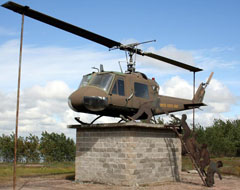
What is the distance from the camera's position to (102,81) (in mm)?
14242

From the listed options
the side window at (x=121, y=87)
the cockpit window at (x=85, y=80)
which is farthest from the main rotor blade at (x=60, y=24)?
the side window at (x=121, y=87)

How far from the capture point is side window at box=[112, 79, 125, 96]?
14.2 meters

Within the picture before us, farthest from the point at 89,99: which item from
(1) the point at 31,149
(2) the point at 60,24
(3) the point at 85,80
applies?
(1) the point at 31,149

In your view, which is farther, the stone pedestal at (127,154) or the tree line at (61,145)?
the tree line at (61,145)

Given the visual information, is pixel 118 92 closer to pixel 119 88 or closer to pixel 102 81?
pixel 119 88

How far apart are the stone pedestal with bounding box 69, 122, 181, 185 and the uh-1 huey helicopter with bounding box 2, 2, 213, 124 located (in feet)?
2.33

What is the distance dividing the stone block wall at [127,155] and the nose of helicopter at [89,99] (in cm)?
143

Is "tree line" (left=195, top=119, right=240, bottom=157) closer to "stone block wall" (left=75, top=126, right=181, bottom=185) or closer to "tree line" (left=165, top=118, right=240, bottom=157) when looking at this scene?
"tree line" (left=165, top=118, right=240, bottom=157)

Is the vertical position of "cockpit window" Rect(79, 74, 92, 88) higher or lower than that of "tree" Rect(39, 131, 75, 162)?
higher

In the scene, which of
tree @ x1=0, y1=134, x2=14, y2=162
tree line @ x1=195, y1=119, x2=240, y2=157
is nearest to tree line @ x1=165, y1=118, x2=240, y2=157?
tree line @ x1=195, y1=119, x2=240, y2=157

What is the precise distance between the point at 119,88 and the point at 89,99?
1.61m

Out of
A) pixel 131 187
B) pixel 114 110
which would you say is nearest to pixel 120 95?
pixel 114 110

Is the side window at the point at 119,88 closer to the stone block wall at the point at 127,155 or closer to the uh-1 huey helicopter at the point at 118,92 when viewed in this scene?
the uh-1 huey helicopter at the point at 118,92

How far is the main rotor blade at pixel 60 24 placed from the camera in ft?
35.9
